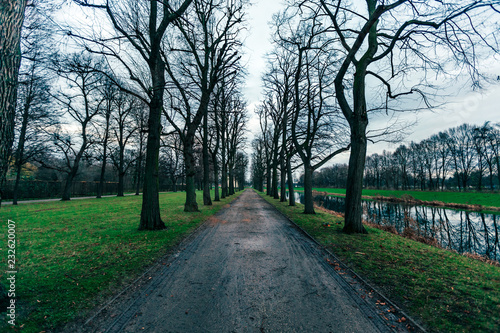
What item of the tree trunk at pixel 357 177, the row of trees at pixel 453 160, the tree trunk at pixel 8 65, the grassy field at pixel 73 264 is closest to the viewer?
the grassy field at pixel 73 264

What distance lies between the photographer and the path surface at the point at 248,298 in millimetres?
2521

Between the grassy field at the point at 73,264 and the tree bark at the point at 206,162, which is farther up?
the tree bark at the point at 206,162

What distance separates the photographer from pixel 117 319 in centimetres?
266

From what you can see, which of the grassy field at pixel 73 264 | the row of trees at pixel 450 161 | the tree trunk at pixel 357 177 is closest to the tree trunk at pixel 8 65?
the grassy field at pixel 73 264

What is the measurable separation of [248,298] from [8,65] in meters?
5.10

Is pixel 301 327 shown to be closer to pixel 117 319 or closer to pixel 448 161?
pixel 117 319

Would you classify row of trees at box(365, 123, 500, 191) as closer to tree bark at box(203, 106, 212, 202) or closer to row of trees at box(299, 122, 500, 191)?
row of trees at box(299, 122, 500, 191)

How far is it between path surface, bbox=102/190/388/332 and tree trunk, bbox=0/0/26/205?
3092mm

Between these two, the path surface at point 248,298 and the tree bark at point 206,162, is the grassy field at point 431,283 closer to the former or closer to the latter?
the path surface at point 248,298

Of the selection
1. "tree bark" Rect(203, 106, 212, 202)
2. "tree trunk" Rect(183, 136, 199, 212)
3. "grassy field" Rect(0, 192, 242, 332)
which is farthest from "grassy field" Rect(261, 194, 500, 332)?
"tree bark" Rect(203, 106, 212, 202)

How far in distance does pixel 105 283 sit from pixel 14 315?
1091mm

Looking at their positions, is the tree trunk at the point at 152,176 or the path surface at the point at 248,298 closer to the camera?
the path surface at the point at 248,298

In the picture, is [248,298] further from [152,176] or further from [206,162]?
[206,162]

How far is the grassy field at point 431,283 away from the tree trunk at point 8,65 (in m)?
6.36
